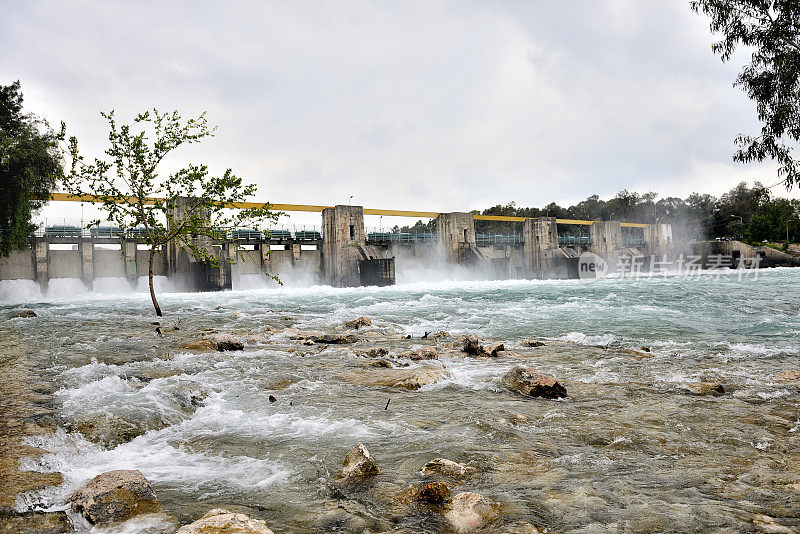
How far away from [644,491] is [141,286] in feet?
123

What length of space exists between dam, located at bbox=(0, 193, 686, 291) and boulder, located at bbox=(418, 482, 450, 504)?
1343 cm

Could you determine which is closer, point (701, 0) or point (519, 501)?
point (519, 501)

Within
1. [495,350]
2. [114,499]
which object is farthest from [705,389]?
[114,499]

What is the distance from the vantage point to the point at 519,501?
8.86 feet

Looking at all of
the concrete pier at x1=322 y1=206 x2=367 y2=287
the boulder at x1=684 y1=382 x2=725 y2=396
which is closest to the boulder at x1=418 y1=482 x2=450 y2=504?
the boulder at x1=684 y1=382 x2=725 y2=396

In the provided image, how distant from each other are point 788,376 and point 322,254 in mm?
35557

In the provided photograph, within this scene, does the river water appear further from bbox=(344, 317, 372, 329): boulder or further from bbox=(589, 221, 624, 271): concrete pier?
bbox=(589, 221, 624, 271): concrete pier

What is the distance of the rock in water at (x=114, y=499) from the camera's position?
8.02 ft

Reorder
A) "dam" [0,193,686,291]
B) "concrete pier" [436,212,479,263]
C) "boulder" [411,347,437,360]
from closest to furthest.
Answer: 1. "boulder" [411,347,437,360]
2. "dam" [0,193,686,291]
3. "concrete pier" [436,212,479,263]

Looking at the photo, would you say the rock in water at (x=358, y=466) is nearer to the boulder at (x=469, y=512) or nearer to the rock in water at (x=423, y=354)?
the boulder at (x=469, y=512)

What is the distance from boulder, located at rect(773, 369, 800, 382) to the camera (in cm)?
617

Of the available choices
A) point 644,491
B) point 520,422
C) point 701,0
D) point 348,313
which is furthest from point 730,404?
point 701,0

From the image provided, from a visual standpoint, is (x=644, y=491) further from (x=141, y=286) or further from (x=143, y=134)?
(x=141, y=286)

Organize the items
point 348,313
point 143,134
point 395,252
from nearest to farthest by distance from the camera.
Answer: point 143,134 < point 348,313 < point 395,252
